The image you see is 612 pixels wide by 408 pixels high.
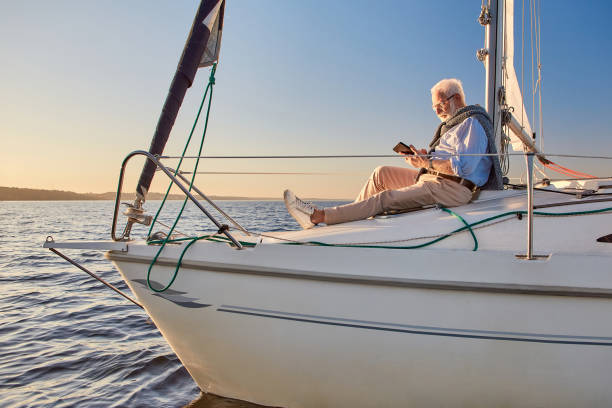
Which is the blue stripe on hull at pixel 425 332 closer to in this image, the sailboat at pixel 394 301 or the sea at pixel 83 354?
the sailboat at pixel 394 301

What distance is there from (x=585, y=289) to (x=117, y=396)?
3.19 meters

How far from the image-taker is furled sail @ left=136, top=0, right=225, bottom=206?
2936mm

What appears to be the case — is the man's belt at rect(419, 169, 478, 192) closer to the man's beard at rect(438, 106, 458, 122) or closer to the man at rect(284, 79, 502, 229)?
the man at rect(284, 79, 502, 229)

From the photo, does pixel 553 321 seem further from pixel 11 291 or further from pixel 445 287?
pixel 11 291

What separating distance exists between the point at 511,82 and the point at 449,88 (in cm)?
335

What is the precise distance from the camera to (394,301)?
2340 millimetres

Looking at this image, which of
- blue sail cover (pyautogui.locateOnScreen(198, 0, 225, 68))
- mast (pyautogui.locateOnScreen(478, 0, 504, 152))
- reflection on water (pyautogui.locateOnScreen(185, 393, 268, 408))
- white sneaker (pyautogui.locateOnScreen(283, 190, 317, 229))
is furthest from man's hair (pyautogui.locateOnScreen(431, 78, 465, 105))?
reflection on water (pyautogui.locateOnScreen(185, 393, 268, 408))

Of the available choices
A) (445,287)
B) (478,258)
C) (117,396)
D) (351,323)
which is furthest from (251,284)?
(117,396)

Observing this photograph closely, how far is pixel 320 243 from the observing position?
258cm

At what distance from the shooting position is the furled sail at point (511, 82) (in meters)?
6.05

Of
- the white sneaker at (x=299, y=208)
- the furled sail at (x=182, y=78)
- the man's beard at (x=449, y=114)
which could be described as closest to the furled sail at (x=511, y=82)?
the man's beard at (x=449, y=114)

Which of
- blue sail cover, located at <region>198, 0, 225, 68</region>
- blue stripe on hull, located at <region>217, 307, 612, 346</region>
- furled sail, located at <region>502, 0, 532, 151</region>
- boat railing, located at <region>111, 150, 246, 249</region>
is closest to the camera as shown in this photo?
blue stripe on hull, located at <region>217, 307, 612, 346</region>

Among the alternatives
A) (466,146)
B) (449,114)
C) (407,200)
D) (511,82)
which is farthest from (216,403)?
(511,82)

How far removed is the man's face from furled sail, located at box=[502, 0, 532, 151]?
9.92ft
